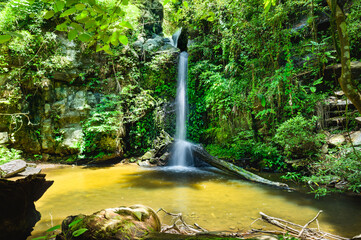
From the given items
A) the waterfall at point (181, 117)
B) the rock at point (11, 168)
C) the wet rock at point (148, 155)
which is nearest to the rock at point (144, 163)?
the wet rock at point (148, 155)

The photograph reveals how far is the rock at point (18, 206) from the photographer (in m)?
1.61

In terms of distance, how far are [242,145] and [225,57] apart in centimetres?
404

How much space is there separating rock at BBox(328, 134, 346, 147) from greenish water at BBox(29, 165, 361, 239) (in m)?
1.37

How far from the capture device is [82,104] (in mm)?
8102

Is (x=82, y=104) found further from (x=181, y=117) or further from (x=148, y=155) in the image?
(x=181, y=117)

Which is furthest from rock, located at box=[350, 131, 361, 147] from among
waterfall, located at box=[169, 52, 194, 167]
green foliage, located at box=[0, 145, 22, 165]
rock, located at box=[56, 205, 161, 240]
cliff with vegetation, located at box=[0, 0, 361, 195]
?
green foliage, located at box=[0, 145, 22, 165]

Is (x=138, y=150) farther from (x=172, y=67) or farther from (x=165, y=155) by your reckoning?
(x=172, y=67)

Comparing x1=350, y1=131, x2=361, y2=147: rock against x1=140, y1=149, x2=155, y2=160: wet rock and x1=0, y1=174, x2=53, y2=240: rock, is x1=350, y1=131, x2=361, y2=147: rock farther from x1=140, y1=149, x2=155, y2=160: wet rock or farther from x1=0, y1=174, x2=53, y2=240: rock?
x1=140, y1=149, x2=155, y2=160: wet rock

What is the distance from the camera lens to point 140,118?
8914 millimetres

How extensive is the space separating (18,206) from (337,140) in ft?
20.5

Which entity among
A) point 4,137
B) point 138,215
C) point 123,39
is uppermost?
point 123,39


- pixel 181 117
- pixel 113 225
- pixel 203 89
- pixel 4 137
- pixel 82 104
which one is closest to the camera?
pixel 113 225

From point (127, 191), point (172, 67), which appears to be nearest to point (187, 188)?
point (127, 191)

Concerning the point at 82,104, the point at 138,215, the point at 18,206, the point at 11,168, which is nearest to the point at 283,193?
the point at 138,215
